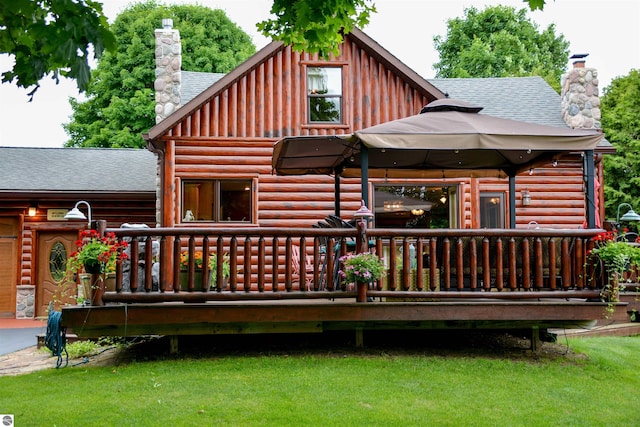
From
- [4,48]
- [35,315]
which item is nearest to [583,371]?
[4,48]

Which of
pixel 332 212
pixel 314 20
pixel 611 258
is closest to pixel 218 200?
pixel 332 212

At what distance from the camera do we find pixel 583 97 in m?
12.2

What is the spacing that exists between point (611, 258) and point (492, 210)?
5.59 m

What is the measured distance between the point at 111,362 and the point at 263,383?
2.29 metres

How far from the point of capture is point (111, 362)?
675 centimetres

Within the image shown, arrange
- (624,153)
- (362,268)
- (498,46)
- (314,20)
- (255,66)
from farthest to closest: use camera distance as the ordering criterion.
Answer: (498,46)
(624,153)
(255,66)
(362,268)
(314,20)

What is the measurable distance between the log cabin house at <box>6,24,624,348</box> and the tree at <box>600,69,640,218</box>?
9658 millimetres

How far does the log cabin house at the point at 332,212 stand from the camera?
21.6ft

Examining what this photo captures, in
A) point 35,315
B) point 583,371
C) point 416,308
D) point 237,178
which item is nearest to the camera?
point 583,371

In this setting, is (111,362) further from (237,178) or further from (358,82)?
(358,82)

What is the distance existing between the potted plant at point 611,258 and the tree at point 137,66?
21.1 meters

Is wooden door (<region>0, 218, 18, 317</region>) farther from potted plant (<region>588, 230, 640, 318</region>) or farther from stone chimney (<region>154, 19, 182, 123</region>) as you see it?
potted plant (<region>588, 230, 640, 318</region>)

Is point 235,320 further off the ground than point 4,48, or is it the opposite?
point 4,48

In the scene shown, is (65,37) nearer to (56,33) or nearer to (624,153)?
(56,33)
